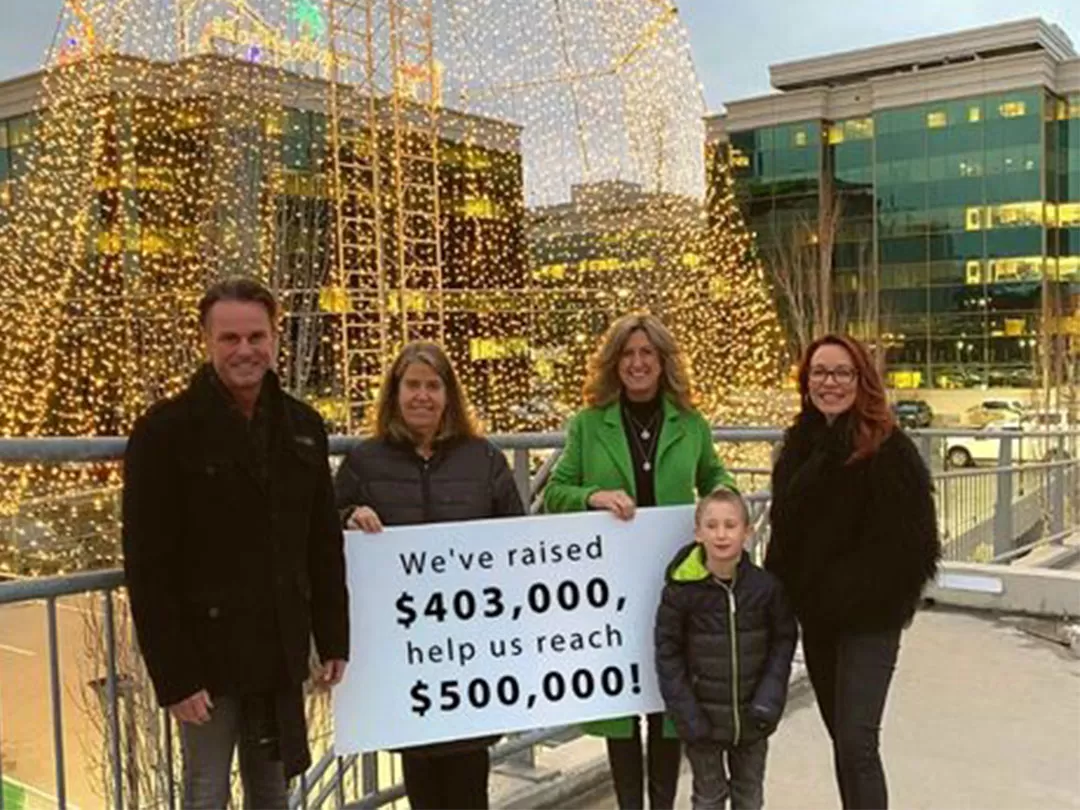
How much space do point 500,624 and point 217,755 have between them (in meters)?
1.06

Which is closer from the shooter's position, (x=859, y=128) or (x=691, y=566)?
(x=691, y=566)

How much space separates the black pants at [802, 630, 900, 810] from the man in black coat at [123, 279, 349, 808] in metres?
1.64

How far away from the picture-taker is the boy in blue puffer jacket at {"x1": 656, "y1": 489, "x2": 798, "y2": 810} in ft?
10.5

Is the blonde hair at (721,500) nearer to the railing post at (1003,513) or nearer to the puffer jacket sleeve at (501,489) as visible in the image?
the puffer jacket sleeve at (501,489)

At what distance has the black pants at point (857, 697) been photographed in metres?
3.21

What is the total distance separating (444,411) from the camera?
3.17m

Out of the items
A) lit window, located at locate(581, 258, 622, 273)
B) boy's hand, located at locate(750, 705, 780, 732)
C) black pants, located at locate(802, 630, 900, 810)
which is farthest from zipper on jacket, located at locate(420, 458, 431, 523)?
lit window, located at locate(581, 258, 622, 273)

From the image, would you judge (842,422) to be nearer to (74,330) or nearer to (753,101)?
(74,330)

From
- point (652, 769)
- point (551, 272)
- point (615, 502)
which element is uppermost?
point (551, 272)

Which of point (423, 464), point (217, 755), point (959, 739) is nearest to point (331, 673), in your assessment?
point (217, 755)

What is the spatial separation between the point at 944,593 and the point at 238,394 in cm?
654

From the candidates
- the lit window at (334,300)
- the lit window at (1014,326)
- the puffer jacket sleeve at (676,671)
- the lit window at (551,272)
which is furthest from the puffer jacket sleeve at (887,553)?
the lit window at (1014,326)

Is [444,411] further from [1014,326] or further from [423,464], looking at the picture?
[1014,326]

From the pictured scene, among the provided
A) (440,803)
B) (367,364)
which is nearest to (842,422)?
(440,803)
